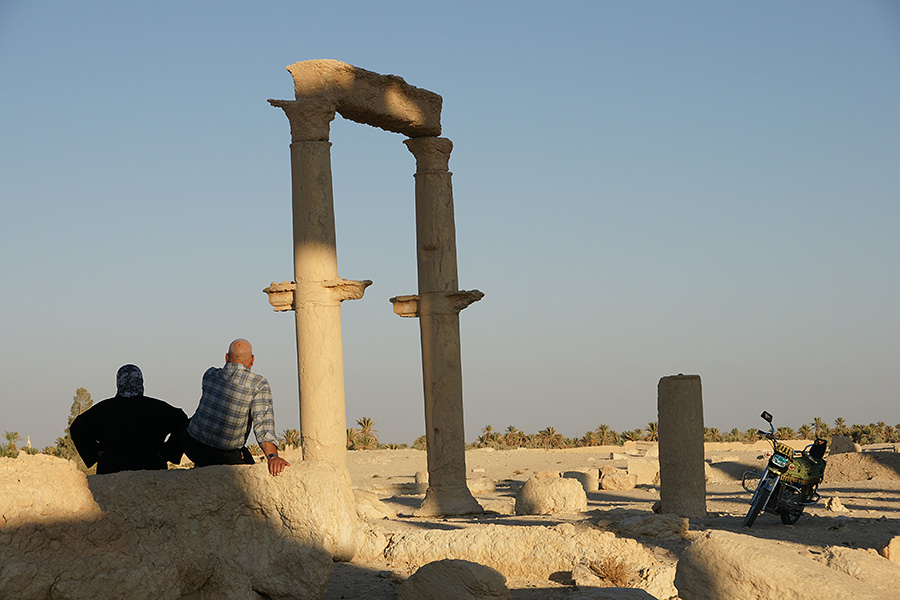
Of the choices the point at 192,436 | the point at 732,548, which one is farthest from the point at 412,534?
the point at 732,548

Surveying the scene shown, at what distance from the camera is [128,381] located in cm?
695

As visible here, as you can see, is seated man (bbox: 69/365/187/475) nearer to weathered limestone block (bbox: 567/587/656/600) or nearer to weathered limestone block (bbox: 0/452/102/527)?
weathered limestone block (bbox: 0/452/102/527)

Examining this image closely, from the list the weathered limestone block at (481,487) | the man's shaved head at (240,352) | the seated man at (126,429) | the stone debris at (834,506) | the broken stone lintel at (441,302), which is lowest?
the stone debris at (834,506)

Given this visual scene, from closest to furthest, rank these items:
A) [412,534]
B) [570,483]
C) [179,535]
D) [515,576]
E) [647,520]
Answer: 1. [179,535]
2. [515,576]
3. [412,534]
4. [647,520]
5. [570,483]

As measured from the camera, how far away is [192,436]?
693 centimetres

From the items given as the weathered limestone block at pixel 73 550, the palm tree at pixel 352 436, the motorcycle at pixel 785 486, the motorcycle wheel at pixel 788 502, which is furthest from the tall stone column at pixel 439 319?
the palm tree at pixel 352 436

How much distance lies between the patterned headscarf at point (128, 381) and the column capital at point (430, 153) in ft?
28.4

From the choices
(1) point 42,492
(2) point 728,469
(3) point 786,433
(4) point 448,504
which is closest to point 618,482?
(2) point 728,469

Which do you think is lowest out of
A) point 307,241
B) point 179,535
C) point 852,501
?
point 852,501

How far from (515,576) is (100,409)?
12.8 feet

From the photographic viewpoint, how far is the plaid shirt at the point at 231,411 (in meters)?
6.87

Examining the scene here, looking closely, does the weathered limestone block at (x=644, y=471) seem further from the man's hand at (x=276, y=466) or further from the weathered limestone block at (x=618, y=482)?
the man's hand at (x=276, y=466)

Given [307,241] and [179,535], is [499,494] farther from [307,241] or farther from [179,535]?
[179,535]

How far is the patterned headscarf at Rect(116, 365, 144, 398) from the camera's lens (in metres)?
6.93
